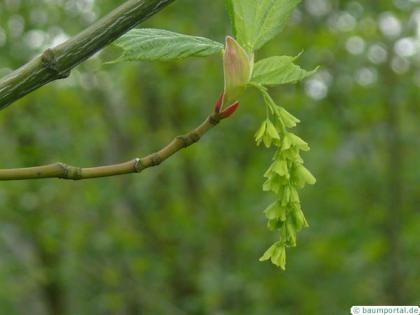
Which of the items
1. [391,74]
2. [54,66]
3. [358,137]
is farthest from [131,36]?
[358,137]

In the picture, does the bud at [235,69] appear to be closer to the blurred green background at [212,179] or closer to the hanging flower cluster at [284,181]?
the hanging flower cluster at [284,181]

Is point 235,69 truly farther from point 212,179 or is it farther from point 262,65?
point 212,179

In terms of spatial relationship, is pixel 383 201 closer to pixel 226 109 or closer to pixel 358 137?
pixel 358 137

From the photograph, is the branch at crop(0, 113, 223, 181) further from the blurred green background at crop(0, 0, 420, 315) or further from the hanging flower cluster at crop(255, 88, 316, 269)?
the blurred green background at crop(0, 0, 420, 315)

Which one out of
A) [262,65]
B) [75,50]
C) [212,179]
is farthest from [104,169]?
[212,179]

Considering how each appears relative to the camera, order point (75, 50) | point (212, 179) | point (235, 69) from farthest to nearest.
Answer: point (212, 179)
point (235, 69)
point (75, 50)

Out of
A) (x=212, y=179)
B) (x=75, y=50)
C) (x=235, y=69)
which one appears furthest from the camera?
(x=212, y=179)
